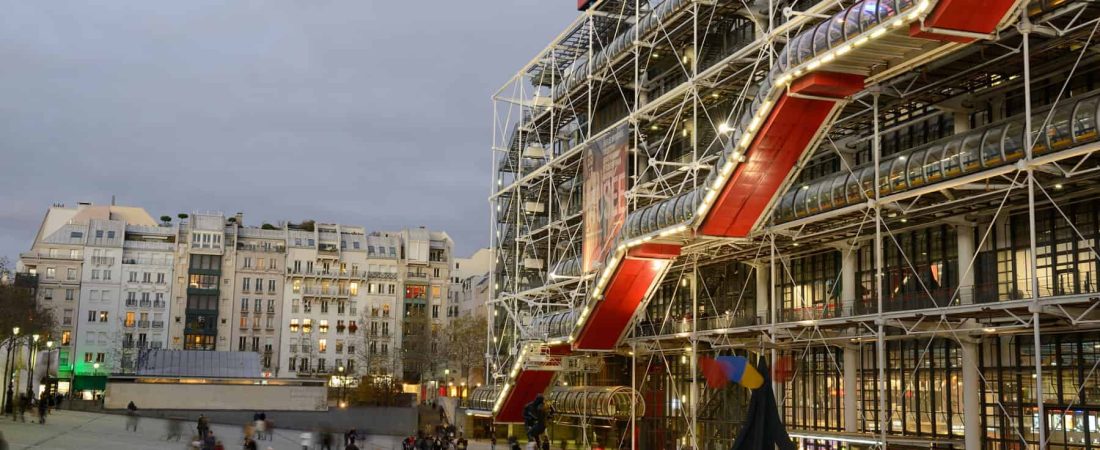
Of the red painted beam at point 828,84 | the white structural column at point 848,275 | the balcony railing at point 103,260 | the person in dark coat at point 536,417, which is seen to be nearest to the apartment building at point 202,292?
the balcony railing at point 103,260

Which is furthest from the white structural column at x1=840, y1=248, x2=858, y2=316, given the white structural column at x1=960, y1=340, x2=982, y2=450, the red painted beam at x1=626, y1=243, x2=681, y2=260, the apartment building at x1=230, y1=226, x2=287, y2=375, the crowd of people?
the apartment building at x1=230, y1=226, x2=287, y2=375

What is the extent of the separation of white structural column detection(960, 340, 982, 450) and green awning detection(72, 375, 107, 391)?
259 ft

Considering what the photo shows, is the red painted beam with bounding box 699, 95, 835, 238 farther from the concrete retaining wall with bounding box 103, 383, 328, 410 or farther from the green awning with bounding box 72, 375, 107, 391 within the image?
the green awning with bounding box 72, 375, 107, 391

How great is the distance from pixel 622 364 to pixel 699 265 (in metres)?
9.64

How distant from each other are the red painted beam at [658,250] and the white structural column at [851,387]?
632cm

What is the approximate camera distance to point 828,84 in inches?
1089

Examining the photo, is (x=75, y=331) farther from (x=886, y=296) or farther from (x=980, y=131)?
(x=980, y=131)

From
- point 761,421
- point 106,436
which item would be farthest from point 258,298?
point 761,421

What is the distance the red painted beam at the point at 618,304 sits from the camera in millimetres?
38281

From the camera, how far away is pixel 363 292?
325 ft

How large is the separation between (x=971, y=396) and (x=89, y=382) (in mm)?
80102

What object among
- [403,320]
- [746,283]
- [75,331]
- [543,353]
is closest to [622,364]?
[543,353]

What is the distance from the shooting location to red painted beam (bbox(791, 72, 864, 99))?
27609mm

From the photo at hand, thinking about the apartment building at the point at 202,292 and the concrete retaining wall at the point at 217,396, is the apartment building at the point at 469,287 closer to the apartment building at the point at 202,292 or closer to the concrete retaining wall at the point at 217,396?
the apartment building at the point at 202,292
